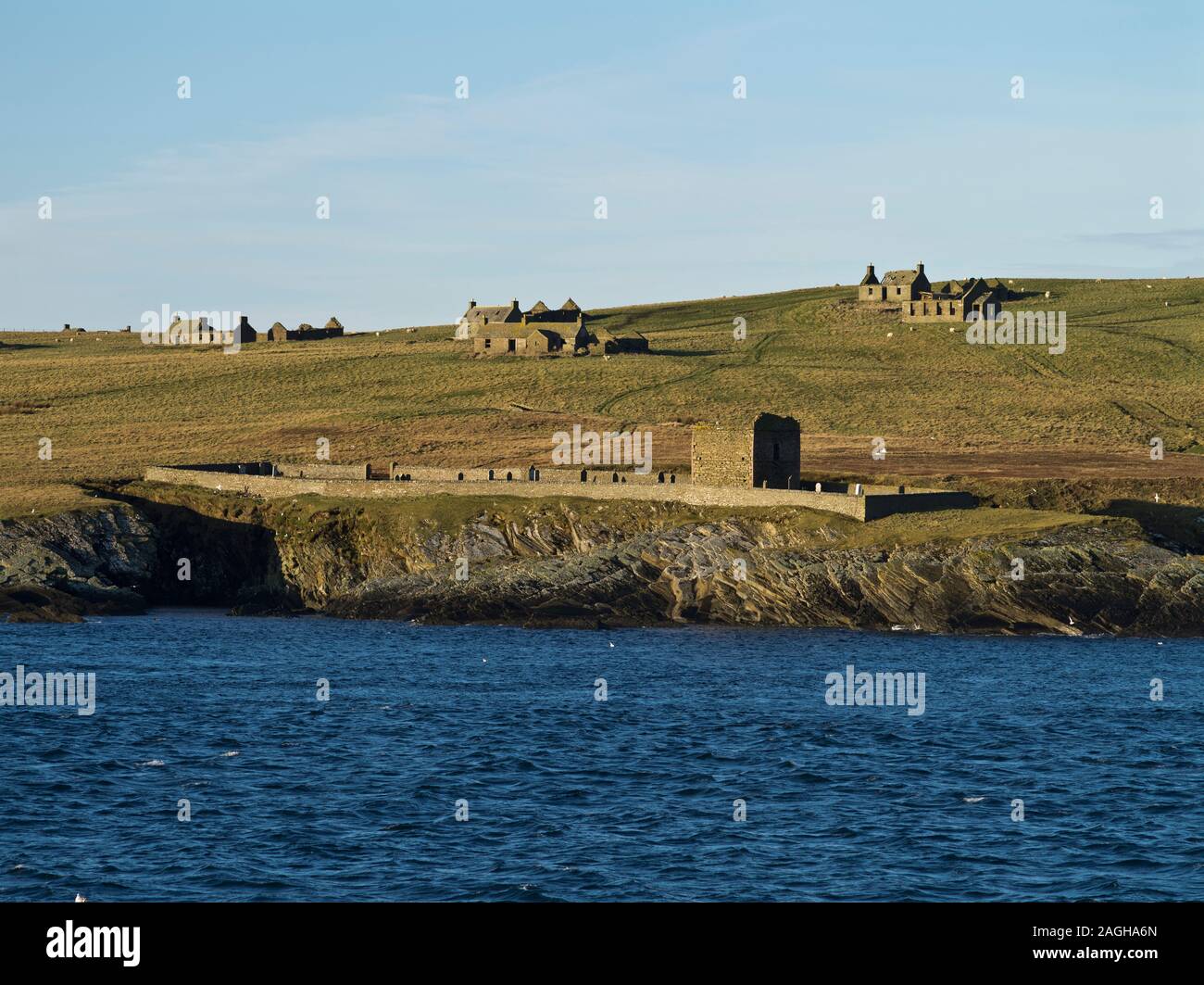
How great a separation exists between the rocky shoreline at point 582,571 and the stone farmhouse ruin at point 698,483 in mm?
2251

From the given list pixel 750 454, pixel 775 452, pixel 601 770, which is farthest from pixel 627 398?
pixel 601 770

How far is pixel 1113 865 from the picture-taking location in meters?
38.9

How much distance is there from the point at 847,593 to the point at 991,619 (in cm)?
687

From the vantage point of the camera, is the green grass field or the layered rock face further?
the green grass field

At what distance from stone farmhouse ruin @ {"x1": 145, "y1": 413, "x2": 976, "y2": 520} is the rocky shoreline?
2.25 m

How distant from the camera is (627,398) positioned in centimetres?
14188
